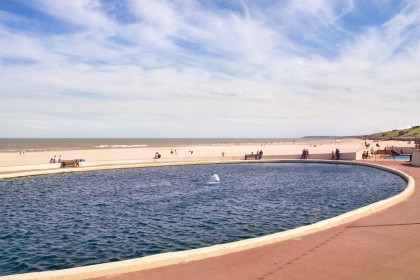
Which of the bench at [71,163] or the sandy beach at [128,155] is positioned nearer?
the bench at [71,163]

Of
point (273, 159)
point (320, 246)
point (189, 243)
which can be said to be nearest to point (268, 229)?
point (189, 243)

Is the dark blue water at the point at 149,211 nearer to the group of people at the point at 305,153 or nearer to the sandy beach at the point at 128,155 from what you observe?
the group of people at the point at 305,153

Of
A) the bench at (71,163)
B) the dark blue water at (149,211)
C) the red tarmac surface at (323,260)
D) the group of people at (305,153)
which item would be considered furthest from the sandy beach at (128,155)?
the red tarmac surface at (323,260)

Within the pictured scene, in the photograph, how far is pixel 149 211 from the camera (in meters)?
17.0

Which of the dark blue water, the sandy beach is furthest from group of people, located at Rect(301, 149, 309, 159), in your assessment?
the dark blue water

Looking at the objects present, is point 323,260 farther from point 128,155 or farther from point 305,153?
point 128,155

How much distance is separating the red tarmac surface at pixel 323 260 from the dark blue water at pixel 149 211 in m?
3.27

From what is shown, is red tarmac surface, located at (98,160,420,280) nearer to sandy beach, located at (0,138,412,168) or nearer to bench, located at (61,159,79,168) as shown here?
sandy beach, located at (0,138,412,168)

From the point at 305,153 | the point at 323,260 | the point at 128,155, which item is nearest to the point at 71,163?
the point at 128,155

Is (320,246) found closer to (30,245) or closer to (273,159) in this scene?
(30,245)

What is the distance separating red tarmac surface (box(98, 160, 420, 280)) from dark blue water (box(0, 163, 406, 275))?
3268 millimetres

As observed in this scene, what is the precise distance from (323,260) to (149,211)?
10.3 m

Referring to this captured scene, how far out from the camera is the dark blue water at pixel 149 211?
11.6 metres

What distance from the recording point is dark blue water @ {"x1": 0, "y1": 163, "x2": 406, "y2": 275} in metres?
11.6
